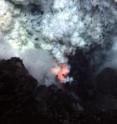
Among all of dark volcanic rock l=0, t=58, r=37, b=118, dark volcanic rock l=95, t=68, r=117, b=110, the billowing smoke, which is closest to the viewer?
dark volcanic rock l=0, t=58, r=37, b=118

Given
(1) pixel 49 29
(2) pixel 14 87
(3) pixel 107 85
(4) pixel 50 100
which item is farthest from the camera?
(3) pixel 107 85

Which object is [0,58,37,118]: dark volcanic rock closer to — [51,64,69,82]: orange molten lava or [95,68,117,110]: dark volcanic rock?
[51,64,69,82]: orange molten lava

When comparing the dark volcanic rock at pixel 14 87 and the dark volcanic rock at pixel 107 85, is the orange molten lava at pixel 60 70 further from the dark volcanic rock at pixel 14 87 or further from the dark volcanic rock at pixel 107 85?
the dark volcanic rock at pixel 14 87

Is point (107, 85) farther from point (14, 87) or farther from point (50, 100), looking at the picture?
point (14, 87)

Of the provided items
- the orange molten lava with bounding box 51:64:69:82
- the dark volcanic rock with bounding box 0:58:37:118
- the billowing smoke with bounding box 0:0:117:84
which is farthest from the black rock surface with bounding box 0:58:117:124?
the billowing smoke with bounding box 0:0:117:84

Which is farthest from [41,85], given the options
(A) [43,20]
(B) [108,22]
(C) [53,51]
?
(B) [108,22]

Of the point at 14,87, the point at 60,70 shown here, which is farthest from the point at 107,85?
the point at 14,87

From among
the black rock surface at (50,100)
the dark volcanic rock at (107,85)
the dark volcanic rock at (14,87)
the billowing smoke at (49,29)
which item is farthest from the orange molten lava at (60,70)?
the dark volcanic rock at (14,87)
